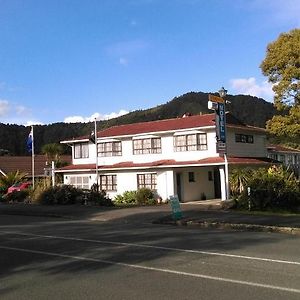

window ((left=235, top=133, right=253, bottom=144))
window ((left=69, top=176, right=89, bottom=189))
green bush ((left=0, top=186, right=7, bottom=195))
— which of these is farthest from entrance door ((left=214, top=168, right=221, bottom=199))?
green bush ((left=0, top=186, right=7, bottom=195))

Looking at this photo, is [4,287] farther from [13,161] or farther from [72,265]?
[13,161]

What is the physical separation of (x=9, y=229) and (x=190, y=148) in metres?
19.4

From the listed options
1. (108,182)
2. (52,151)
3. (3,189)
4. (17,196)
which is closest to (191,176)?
(108,182)

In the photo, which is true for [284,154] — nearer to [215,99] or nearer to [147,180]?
[147,180]

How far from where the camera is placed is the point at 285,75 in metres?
32.3

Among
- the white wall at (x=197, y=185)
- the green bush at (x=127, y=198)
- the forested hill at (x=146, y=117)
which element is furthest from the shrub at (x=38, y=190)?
the forested hill at (x=146, y=117)

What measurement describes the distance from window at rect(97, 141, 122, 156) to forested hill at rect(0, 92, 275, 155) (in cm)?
4727

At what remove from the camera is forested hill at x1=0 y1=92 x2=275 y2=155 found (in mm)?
88875

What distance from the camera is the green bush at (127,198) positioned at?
117 feet

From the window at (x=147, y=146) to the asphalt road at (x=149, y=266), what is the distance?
2197cm

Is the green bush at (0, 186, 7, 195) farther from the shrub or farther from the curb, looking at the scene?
the curb

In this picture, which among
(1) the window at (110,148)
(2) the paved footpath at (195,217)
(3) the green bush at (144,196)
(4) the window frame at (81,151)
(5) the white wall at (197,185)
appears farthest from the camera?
(4) the window frame at (81,151)

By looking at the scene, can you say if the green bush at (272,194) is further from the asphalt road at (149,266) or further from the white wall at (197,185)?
the white wall at (197,185)

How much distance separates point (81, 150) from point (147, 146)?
716 centimetres
